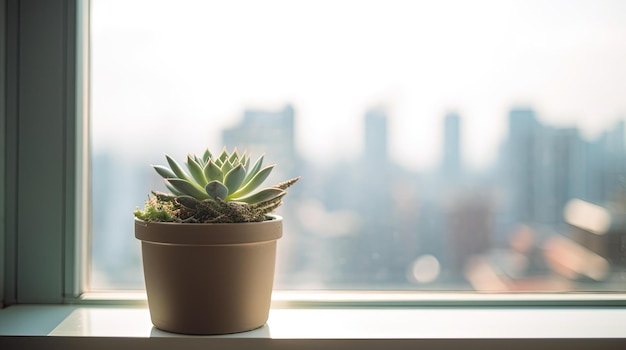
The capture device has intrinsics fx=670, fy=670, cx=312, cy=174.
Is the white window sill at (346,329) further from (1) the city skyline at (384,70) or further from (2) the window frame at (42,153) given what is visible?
(1) the city skyline at (384,70)

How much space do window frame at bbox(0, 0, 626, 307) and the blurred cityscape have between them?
0.21 feet

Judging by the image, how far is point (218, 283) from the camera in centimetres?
110

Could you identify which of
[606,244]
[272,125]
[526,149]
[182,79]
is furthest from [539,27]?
[182,79]

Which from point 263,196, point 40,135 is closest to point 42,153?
point 40,135

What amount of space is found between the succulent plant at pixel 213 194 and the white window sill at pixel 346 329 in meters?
0.20

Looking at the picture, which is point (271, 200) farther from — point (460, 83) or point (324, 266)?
point (460, 83)

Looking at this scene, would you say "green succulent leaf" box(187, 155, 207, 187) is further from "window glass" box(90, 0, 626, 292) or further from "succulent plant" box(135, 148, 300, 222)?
"window glass" box(90, 0, 626, 292)

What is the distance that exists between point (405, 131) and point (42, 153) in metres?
0.70

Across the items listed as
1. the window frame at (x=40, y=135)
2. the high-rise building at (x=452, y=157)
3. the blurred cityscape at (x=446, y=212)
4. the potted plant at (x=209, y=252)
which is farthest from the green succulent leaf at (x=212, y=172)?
the high-rise building at (x=452, y=157)

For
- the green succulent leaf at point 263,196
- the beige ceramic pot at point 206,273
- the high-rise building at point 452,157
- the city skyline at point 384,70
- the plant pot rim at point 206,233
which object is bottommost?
the beige ceramic pot at point 206,273

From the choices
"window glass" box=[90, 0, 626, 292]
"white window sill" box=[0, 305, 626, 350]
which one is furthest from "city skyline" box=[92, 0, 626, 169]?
"white window sill" box=[0, 305, 626, 350]

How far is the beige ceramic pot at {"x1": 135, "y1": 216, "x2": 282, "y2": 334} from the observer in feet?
3.58

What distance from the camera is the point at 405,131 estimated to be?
4.39 ft

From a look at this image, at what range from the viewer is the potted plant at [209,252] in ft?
3.59
